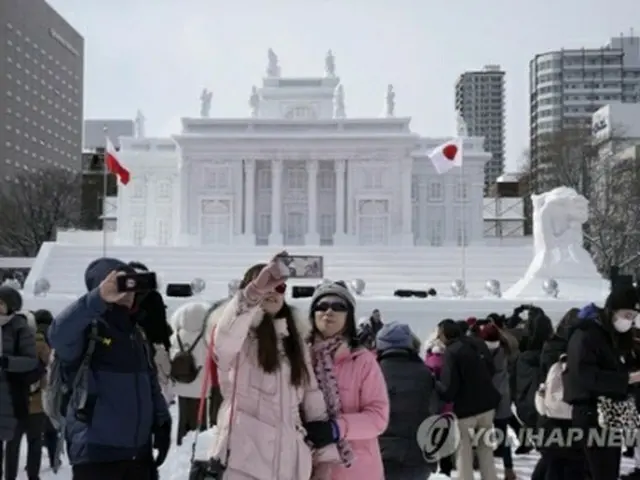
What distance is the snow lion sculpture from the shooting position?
2575 centimetres

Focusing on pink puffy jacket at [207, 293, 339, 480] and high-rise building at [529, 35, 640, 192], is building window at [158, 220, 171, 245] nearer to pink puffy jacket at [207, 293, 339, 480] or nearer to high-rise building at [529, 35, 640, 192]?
pink puffy jacket at [207, 293, 339, 480]

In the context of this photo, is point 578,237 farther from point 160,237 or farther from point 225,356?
point 160,237

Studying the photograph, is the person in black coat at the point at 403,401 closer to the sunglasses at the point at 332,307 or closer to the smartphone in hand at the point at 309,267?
the sunglasses at the point at 332,307

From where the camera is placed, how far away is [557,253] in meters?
26.3

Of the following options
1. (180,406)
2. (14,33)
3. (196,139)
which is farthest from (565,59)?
(180,406)

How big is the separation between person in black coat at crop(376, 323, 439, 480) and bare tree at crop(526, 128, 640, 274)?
41.0 meters

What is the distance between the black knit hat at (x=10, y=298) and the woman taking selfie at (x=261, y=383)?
3309mm

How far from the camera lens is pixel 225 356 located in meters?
3.92

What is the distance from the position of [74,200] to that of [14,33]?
37.0m

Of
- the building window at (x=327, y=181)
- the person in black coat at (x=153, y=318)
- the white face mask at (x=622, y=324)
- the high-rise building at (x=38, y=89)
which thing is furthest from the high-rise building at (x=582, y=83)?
the person in black coat at (x=153, y=318)

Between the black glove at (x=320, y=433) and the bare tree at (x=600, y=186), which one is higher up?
the bare tree at (x=600, y=186)

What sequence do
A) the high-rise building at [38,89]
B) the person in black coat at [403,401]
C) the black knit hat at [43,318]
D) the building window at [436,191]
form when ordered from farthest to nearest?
the high-rise building at [38,89] → the building window at [436,191] → the black knit hat at [43,318] → the person in black coat at [403,401]
